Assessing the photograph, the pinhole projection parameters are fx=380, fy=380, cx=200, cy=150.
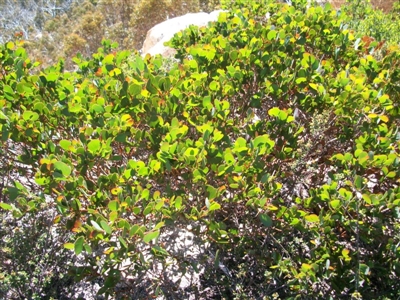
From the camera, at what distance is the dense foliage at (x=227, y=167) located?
5.99 feet

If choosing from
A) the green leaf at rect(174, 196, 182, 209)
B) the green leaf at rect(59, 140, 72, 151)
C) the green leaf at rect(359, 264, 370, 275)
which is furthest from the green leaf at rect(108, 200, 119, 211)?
the green leaf at rect(359, 264, 370, 275)

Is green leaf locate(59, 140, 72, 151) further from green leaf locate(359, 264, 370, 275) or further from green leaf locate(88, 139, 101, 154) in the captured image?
green leaf locate(359, 264, 370, 275)

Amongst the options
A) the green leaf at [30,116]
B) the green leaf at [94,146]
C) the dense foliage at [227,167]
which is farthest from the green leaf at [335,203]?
the green leaf at [30,116]

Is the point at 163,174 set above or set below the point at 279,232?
above

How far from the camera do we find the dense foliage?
1827 millimetres

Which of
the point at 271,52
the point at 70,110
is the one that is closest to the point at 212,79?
the point at 271,52

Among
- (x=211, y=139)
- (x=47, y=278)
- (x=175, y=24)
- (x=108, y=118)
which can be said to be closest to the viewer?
(x=211, y=139)

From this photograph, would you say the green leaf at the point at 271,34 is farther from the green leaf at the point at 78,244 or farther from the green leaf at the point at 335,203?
A: the green leaf at the point at 78,244

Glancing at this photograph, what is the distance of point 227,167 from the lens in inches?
71.4

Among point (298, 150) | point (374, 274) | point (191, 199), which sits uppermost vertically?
point (298, 150)

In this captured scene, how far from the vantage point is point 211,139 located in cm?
189

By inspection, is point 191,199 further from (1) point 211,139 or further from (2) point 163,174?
(1) point 211,139

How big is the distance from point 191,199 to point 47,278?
3.35 ft

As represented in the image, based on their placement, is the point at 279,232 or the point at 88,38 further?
the point at 88,38
